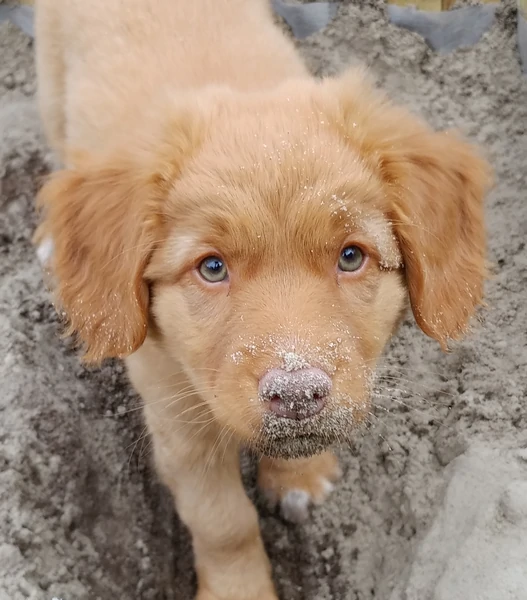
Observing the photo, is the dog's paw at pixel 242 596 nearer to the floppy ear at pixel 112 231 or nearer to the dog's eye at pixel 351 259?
the floppy ear at pixel 112 231

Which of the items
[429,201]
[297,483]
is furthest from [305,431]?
[297,483]

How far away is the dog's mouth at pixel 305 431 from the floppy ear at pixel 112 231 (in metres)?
0.47

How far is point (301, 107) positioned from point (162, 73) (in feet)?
2.18

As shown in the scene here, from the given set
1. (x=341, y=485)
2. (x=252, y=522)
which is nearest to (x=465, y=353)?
(x=341, y=485)

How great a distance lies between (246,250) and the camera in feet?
5.36

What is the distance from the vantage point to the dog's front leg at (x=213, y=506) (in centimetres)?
217

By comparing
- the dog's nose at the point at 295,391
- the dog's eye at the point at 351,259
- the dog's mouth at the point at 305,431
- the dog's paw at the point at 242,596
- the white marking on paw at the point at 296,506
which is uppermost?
the dog's eye at the point at 351,259

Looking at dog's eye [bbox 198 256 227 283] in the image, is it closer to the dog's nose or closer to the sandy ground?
the dog's nose

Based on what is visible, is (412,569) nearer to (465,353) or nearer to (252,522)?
(252,522)

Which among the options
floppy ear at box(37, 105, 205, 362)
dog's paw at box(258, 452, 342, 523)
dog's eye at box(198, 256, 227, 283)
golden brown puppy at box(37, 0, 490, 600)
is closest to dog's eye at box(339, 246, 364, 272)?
golden brown puppy at box(37, 0, 490, 600)

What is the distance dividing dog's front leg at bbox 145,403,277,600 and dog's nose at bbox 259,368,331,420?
23.9 inches

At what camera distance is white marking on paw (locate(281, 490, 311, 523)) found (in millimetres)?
2709

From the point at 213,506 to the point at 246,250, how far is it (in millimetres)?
973

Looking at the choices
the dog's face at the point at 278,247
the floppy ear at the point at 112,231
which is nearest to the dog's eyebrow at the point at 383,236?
the dog's face at the point at 278,247
